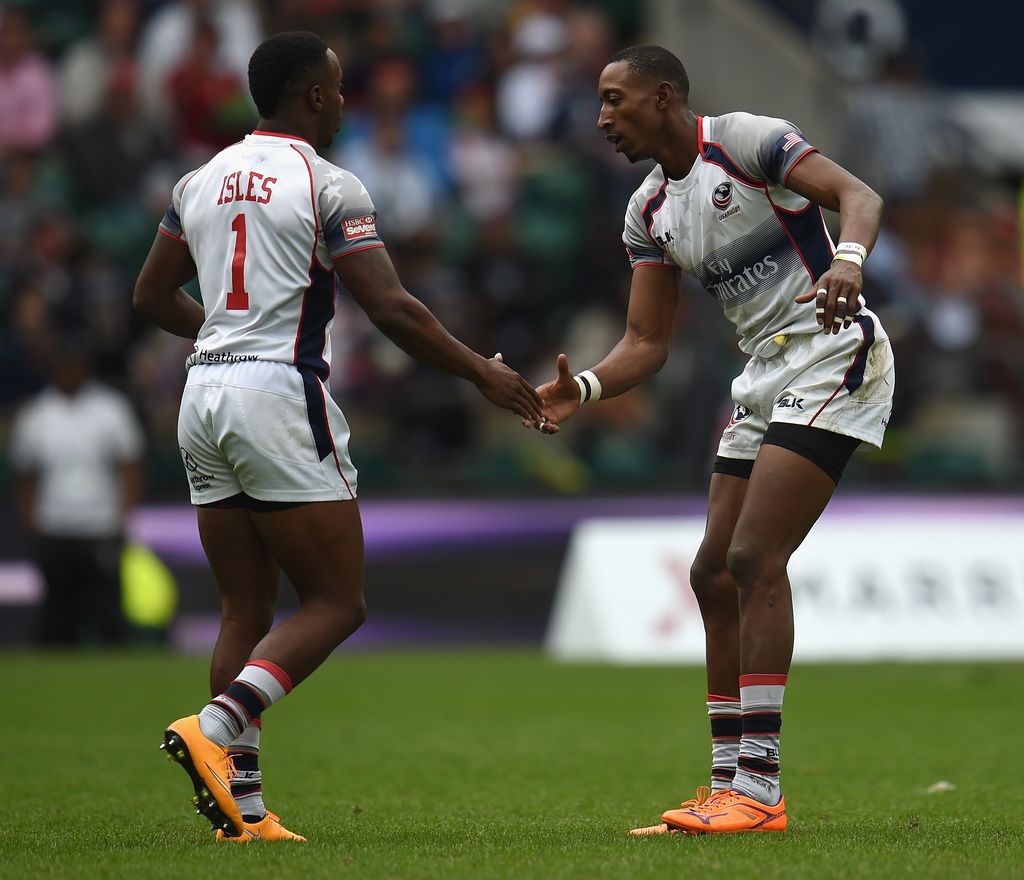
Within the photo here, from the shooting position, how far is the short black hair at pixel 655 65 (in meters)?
5.66

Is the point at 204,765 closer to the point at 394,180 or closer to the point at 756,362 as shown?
the point at 756,362

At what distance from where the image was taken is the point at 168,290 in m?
5.62

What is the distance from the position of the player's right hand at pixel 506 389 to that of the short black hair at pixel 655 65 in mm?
1101

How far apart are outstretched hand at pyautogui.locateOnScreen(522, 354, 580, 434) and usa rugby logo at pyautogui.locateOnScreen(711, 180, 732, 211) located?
798mm

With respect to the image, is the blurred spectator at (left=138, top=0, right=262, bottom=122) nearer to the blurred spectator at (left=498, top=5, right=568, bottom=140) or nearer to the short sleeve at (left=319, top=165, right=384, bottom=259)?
the blurred spectator at (left=498, top=5, right=568, bottom=140)

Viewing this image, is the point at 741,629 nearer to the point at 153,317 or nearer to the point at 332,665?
the point at 153,317

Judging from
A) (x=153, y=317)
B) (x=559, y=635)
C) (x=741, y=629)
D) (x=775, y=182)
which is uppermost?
(x=775, y=182)

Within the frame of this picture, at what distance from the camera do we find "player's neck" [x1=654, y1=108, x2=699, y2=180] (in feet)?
18.5

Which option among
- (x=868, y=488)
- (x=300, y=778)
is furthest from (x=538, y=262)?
(x=300, y=778)

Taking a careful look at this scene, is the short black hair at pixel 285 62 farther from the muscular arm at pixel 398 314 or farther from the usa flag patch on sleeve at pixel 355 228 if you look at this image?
the muscular arm at pixel 398 314

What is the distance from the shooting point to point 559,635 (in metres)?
14.2

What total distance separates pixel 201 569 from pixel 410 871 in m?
10.1

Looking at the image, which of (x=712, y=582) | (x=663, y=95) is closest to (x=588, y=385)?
(x=712, y=582)

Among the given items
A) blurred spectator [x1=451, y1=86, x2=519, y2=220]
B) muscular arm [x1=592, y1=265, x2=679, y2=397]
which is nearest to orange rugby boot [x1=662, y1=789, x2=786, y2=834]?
muscular arm [x1=592, y1=265, x2=679, y2=397]
